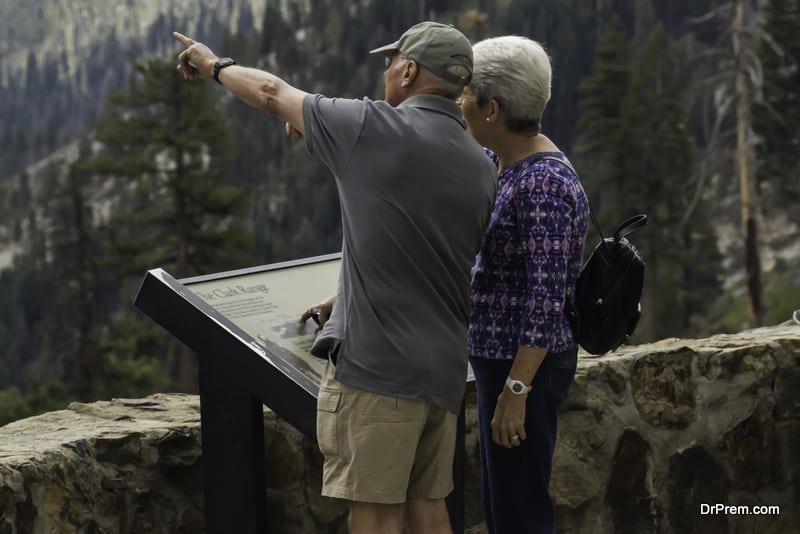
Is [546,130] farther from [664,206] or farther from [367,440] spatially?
[367,440]

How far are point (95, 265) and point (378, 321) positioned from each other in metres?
30.6

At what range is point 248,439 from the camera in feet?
9.41

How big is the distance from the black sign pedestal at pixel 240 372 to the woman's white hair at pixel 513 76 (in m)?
0.84

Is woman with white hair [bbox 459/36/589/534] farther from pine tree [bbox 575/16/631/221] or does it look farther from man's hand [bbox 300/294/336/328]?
pine tree [bbox 575/16/631/221]

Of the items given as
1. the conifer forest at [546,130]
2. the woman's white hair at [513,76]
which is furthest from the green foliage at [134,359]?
the woman's white hair at [513,76]

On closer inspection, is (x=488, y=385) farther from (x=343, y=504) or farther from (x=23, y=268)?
(x=23, y=268)

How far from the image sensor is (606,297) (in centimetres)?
258

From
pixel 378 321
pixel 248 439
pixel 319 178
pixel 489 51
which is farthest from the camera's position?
pixel 319 178

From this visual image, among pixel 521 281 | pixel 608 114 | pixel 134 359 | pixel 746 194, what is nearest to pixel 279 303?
pixel 521 281

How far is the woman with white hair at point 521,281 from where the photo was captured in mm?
2441

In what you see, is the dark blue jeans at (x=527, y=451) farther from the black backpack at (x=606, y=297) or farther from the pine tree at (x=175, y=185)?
the pine tree at (x=175, y=185)

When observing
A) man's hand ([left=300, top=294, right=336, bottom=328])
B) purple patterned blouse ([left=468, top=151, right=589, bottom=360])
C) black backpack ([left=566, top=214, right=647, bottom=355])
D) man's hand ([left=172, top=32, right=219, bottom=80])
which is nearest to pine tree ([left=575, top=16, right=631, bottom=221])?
man's hand ([left=300, top=294, right=336, bottom=328])

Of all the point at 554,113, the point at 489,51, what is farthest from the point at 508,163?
the point at 554,113

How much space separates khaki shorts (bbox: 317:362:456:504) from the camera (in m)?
2.23
